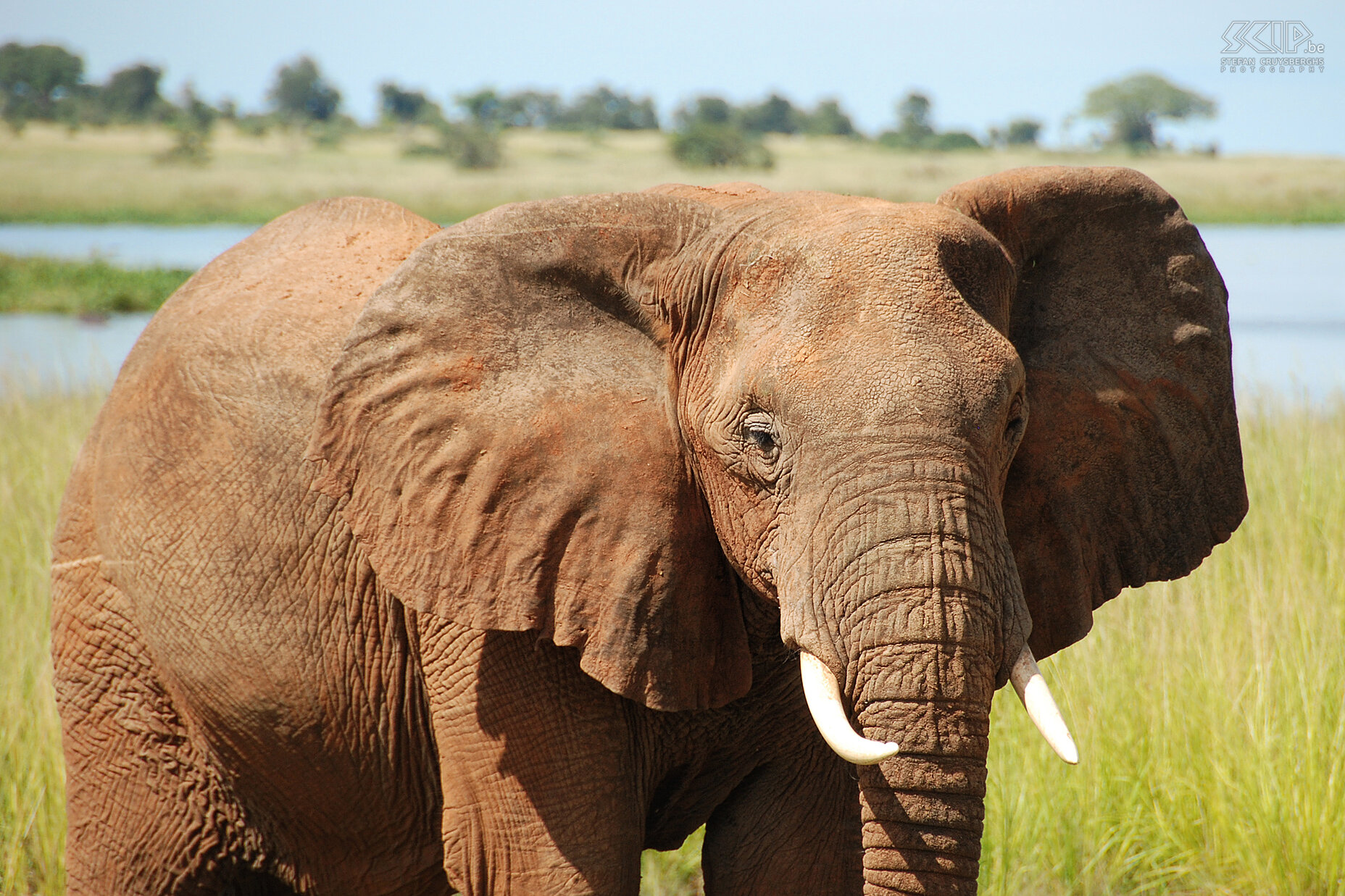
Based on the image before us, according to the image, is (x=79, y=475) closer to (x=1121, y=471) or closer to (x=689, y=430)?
(x=689, y=430)

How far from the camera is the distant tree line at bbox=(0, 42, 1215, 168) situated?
34.4 metres

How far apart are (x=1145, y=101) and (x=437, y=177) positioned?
29.0m

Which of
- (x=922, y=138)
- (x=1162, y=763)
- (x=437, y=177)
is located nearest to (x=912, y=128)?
(x=922, y=138)

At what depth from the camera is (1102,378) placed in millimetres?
2900

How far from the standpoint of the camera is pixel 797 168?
3800 cm

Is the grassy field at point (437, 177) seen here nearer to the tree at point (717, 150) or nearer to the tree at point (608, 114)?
the tree at point (717, 150)

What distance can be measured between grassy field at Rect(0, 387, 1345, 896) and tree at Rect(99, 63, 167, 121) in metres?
36.9

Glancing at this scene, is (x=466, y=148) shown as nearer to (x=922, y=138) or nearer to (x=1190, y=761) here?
(x=922, y=138)

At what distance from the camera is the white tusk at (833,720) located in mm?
2104

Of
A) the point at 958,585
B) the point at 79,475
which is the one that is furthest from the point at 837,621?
the point at 79,475

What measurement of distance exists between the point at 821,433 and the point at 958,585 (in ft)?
1.10

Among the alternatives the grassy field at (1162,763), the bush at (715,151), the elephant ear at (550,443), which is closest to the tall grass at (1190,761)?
the grassy field at (1162,763)

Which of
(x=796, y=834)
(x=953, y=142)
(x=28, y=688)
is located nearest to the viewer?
(x=796, y=834)

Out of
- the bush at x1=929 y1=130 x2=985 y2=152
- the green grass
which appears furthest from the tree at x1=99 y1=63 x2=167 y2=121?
the bush at x1=929 y1=130 x2=985 y2=152
